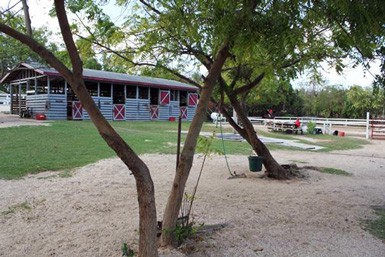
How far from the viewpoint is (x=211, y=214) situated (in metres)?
5.74

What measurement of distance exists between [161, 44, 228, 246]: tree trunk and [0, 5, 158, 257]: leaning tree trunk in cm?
60

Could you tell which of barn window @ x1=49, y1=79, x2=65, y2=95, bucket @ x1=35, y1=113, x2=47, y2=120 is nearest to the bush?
barn window @ x1=49, y1=79, x2=65, y2=95

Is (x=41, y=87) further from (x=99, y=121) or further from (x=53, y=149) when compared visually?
(x=99, y=121)

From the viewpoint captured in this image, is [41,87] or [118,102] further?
[118,102]

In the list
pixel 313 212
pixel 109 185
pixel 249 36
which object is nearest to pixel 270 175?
pixel 313 212

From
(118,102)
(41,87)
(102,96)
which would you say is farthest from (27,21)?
(118,102)

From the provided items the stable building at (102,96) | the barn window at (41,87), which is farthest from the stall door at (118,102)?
the barn window at (41,87)

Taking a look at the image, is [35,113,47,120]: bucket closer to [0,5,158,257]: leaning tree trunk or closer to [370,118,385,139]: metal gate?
[370,118,385,139]: metal gate

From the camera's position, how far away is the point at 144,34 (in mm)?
6906

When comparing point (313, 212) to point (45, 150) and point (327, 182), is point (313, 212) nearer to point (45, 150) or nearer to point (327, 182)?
point (327, 182)

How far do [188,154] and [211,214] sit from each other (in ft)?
6.15

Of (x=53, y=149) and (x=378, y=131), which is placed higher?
(x=378, y=131)

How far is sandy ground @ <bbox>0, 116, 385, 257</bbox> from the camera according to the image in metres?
4.43

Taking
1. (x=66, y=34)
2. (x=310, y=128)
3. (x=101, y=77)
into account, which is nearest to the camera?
(x=66, y=34)
